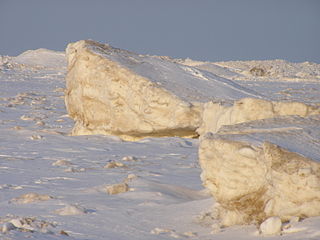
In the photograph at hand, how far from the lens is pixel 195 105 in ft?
31.6

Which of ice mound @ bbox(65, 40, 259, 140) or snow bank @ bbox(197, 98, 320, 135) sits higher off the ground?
ice mound @ bbox(65, 40, 259, 140)

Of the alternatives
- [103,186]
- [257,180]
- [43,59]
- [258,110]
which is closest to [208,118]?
[258,110]

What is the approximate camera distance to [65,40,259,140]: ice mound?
9703 mm

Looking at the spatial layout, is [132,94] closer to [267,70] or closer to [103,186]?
[103,186]

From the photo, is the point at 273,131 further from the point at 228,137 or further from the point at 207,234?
the point at 207,234

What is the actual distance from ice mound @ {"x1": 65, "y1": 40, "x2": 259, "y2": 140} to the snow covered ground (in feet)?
1.11

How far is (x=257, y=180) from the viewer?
475 cm

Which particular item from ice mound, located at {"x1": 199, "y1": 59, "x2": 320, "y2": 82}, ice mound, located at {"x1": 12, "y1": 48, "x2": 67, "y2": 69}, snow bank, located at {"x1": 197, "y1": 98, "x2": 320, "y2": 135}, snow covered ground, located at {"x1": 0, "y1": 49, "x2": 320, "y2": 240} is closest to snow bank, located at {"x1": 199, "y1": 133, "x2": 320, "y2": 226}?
snow covered ground, located at {"x1": 0, "y1": 49, "x2": 320, "y2": 240}

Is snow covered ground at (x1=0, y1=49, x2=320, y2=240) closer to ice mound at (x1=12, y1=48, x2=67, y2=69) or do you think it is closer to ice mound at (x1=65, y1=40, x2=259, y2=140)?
ice mound at (x1=65, y1=40, x2=259, y2=140)

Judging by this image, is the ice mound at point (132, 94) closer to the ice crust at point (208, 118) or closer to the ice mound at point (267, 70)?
the ice crust at point (208, 118)

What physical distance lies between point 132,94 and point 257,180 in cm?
533

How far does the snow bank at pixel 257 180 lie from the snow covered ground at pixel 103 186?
14cm

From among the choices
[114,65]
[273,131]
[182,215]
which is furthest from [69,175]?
[114,65]

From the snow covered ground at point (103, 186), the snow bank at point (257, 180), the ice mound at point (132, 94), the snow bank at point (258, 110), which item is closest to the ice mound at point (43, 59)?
the snow covered ground at point (103, 186)
